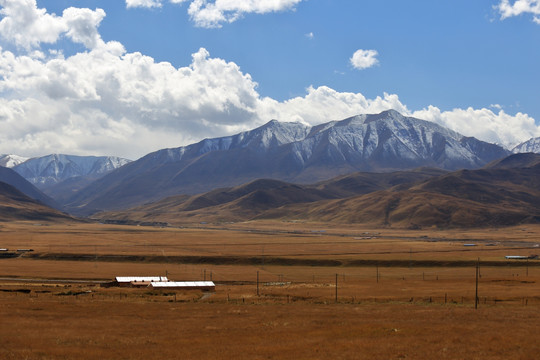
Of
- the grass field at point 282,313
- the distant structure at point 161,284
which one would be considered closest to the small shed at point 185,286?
the distant structure at point 161,284

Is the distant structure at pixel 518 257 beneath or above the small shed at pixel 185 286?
above

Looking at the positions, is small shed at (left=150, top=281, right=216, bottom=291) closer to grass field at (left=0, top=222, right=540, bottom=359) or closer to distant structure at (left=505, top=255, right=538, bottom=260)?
grass field at (left=0, top=222, right=540, bottom=359)

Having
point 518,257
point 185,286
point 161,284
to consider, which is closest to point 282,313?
point 185,286

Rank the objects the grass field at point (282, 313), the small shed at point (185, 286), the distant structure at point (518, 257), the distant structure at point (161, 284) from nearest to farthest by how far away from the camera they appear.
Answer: the grass field at point (282, 313), the small shed at point (185, 286), the distant structure at point (161, 284), the distant structure at point (518, 257)

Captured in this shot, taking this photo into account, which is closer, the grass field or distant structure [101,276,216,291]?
the grass field

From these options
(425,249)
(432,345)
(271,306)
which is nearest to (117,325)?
(271,306)

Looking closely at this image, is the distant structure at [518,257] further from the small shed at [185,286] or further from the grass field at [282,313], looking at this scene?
the small shed at [185,286]

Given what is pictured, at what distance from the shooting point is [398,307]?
193 ft

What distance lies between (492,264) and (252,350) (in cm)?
9925

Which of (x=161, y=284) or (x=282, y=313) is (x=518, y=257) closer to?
(x=161, y=284)

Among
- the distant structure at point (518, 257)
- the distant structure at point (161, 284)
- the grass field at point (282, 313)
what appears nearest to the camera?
the grass field at point (282, 313)

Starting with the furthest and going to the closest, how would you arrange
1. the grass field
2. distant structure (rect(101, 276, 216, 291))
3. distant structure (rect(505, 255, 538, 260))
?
distant structure (rect(505, 255, 538, 260)) < distant structure (rect(101, 276, 216, 291)) < the grass field

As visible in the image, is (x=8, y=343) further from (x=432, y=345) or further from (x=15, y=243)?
(x=15, y=243)

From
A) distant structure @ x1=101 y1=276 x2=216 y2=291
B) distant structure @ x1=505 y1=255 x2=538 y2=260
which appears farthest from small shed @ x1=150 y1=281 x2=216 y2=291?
Answer: distant structure @ x1=505 y1=255 x2=538 y2=260
